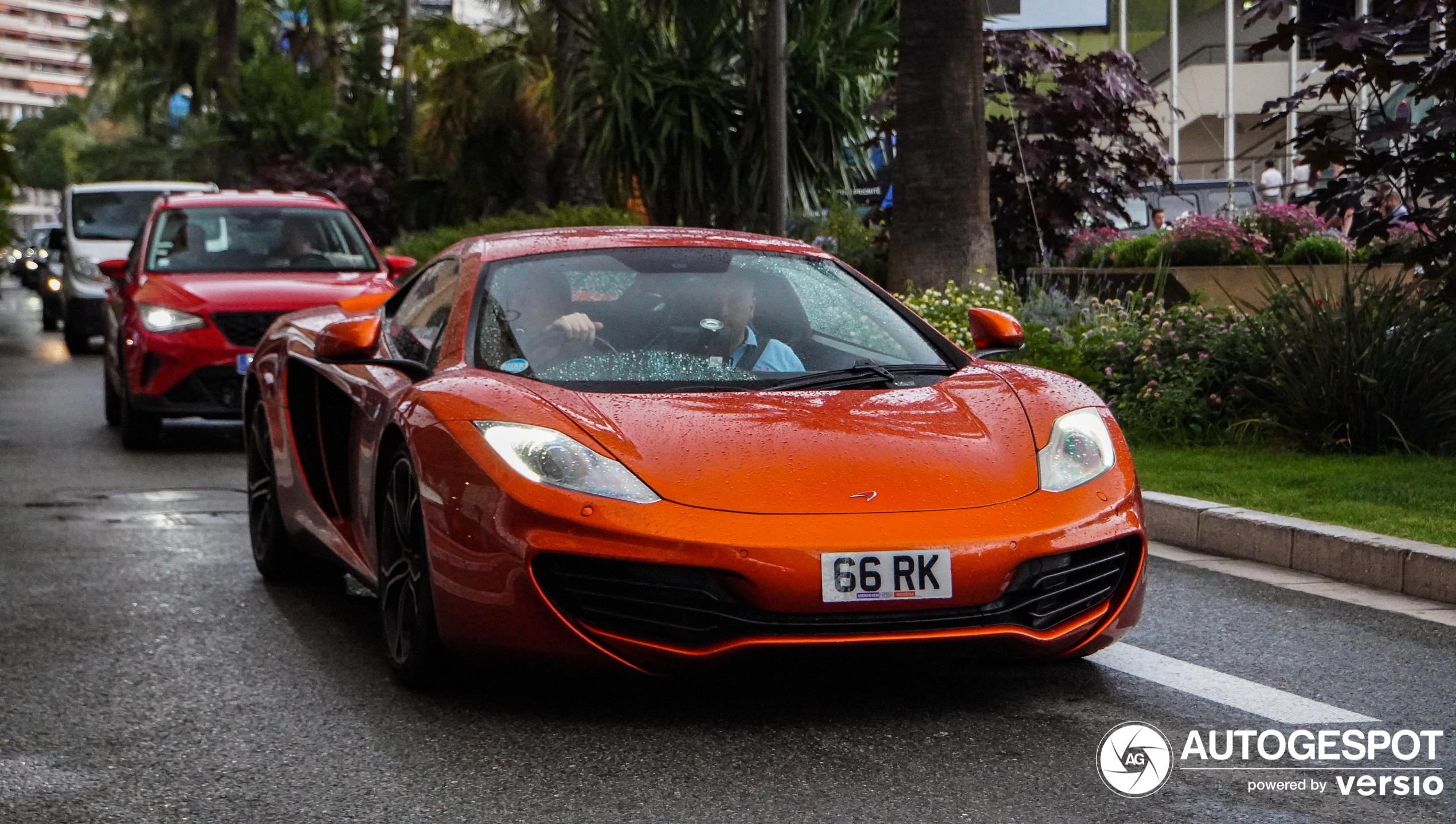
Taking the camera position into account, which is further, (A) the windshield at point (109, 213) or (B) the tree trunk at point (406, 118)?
(B) the tree trunk at point (406, 118)

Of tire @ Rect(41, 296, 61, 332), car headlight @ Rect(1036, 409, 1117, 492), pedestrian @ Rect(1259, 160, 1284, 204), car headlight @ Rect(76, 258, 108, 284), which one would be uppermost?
pedestrian @ Rect(1259, 160, 1284, 204)

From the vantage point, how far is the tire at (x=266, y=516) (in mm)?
7156

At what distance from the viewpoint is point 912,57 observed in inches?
541

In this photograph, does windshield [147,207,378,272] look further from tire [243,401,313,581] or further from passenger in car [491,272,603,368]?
passenger in car [491,272,603,368]

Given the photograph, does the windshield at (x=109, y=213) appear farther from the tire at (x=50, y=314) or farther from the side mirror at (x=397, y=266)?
the side mirror at (x=397, y=266)

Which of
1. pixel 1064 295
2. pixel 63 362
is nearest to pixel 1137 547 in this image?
pixel 1064 295

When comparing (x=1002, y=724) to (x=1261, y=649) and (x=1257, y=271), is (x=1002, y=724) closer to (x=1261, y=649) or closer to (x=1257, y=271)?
(x=1261, y=649)

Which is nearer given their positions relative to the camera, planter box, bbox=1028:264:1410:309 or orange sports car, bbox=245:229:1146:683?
orange sports car, bbox=245:229:1146:683

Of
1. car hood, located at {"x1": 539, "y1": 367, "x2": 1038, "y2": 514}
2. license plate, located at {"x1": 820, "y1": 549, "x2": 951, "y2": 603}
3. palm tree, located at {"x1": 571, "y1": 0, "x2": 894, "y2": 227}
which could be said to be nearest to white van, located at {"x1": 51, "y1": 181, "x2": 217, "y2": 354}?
palm tree, located at {"x1": 571, "y1": 0, "x2": 894, "y2": 227}

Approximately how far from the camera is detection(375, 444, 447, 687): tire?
516cm

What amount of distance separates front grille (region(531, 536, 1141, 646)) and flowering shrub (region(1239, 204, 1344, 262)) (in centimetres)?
1251

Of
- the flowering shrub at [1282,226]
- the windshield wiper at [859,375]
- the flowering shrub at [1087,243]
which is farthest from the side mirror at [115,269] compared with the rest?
the flowering shrub at [1282,226]

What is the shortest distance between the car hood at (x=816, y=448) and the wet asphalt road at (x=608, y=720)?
0.47 metres

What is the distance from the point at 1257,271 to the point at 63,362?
13.3 metres
